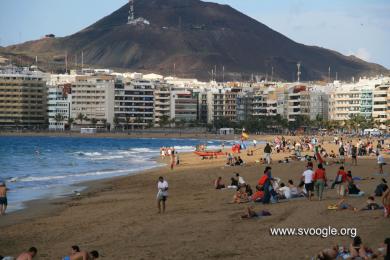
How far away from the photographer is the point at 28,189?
106ft

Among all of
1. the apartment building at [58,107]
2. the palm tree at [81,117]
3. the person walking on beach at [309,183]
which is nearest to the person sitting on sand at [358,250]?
the person walking on beach at [309,183]

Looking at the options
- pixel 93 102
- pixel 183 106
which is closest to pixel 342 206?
pixel 93 102

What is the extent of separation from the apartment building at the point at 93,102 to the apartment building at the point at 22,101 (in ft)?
21.2

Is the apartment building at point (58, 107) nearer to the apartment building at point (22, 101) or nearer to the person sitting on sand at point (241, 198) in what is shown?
the apartment building at point (22, 101)

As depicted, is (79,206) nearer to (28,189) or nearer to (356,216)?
(28,189)

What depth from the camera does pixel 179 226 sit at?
18.1m

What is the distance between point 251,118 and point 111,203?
423 ft

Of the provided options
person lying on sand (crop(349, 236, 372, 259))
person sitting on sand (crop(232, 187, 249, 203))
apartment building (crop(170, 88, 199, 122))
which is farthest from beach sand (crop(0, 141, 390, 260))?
apartment building (crop(170, 88, 199, 122))

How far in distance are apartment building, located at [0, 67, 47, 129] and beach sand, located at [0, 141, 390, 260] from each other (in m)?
127

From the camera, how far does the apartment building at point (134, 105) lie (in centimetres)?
15088

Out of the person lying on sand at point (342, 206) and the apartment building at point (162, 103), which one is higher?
the apartment building at point (162, 103)

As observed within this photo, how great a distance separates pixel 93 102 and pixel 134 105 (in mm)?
8027

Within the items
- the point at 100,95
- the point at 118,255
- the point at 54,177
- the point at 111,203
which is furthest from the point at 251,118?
the point at 118,255

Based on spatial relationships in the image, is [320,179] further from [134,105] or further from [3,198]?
[134,105]
